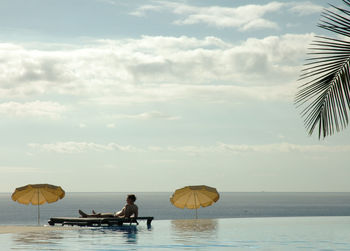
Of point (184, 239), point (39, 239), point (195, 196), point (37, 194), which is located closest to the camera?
point (39, 239)

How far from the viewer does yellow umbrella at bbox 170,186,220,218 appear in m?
25.4

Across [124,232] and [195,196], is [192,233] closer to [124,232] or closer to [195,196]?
[124,232]

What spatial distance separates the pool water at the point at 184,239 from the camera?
1386cm

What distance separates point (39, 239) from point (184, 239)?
13.7 feet

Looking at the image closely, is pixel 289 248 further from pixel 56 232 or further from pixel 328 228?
pixel 56 232

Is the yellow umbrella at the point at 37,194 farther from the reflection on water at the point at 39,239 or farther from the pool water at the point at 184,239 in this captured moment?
the reflection on water at the point at 39,239

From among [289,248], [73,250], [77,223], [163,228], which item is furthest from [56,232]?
[289,248]

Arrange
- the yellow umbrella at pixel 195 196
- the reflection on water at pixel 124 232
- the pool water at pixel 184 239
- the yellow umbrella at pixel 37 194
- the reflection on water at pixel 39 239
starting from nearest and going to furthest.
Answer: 1. the reflection on water at pixel 39 239
2. the pool water at pixel 184 239
3. the reflection on water at pixel 124 232
4. the yellow umbrella at pixel 37 194
5. the yellow umbrella at pixel 195 196

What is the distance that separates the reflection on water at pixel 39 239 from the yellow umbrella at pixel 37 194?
6904mm

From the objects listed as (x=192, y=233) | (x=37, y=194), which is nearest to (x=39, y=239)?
(x=192, y=233)

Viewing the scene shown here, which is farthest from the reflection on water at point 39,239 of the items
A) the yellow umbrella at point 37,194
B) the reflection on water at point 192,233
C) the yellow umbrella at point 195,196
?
the yellow umbrella at point 195,196

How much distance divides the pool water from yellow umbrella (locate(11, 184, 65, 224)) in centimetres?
572

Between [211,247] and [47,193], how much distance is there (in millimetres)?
13148

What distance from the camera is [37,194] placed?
24.8 metres
